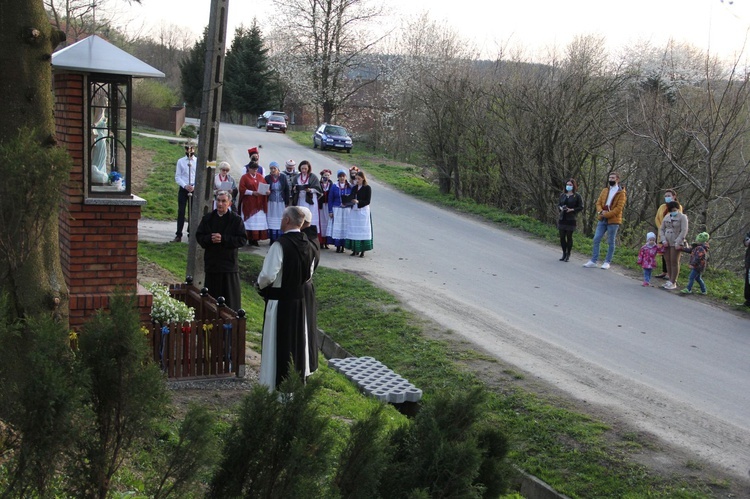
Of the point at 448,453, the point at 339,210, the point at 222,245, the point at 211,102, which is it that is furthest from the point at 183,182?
the point at 448,453

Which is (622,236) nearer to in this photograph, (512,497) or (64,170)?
(512,497)

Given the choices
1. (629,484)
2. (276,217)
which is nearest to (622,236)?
(276,217)

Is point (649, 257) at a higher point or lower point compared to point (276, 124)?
higher

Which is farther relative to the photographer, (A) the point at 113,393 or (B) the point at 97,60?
(B) the point at 97,60

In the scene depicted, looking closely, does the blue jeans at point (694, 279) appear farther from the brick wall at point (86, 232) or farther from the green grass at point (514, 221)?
the brick wall at point (86, 232)

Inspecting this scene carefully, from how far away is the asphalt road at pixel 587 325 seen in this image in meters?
8.85

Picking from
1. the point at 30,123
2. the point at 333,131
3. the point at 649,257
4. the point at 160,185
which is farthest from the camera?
the point at 333,131

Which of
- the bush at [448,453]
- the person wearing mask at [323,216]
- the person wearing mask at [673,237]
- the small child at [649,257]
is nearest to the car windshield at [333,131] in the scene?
the person wearing mask at [323,216]

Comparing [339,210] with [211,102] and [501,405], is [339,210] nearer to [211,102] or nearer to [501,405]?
[211,102]

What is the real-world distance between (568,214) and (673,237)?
245cm

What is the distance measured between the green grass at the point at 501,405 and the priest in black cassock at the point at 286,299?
489 millimetres

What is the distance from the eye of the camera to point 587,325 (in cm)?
1236

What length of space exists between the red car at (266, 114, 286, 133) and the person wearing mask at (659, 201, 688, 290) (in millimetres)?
44769

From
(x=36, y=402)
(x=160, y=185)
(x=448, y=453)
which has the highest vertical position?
(x=36, y=402)
